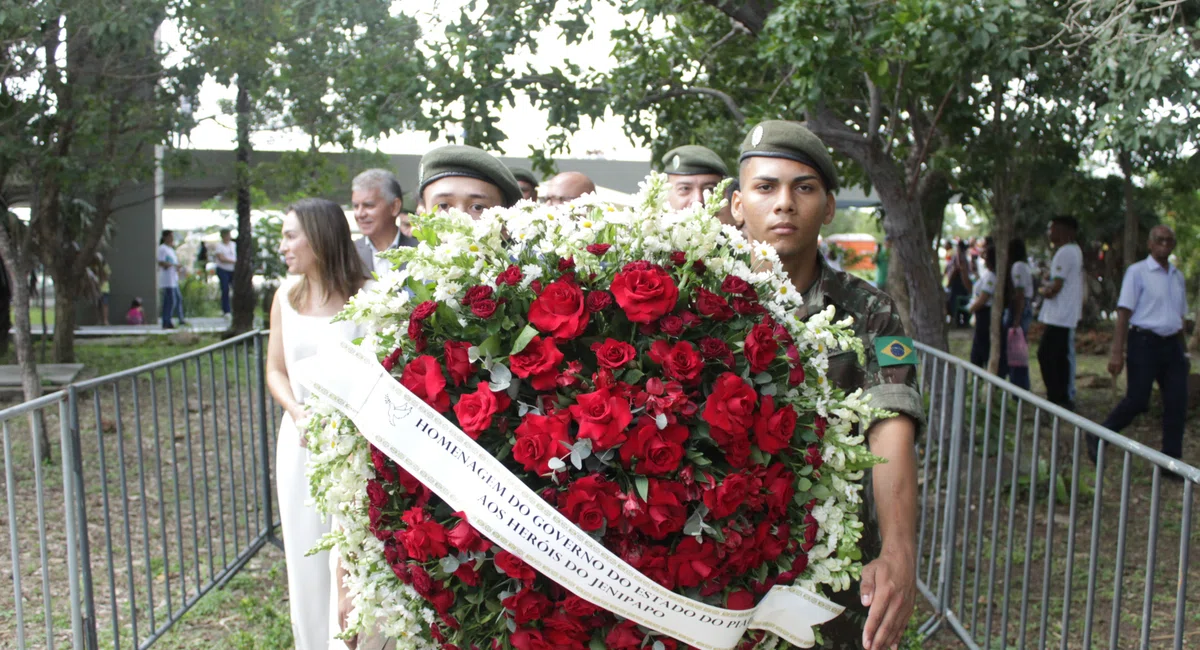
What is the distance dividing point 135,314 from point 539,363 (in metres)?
21.8

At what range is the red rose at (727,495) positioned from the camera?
5.91ft

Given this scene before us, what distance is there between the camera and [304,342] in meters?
4.58

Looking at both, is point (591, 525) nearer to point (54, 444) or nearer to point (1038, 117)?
point (1038, 117)

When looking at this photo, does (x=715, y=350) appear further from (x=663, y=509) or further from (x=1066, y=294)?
(x=1066, y=294)

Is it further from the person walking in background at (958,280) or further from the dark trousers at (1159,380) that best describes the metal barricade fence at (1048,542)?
the person walking in background at (958,280)

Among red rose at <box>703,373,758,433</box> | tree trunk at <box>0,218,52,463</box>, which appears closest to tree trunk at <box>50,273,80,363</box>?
tree trunk at <box>0,218,52,463</box>

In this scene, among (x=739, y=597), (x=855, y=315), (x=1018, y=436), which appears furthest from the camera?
(x=1018, y=436)

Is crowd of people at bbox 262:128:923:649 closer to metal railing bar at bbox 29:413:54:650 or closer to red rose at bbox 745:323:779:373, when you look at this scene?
red rose at bbox 745:323:779:373

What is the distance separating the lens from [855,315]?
2617 mm

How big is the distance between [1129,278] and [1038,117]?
1.79 metres

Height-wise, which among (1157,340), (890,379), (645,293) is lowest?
(1157,340)

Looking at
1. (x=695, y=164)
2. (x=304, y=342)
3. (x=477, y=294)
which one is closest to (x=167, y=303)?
(x=695, y=164)

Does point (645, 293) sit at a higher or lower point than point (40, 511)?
higher

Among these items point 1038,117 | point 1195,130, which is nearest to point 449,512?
point 1195,130
